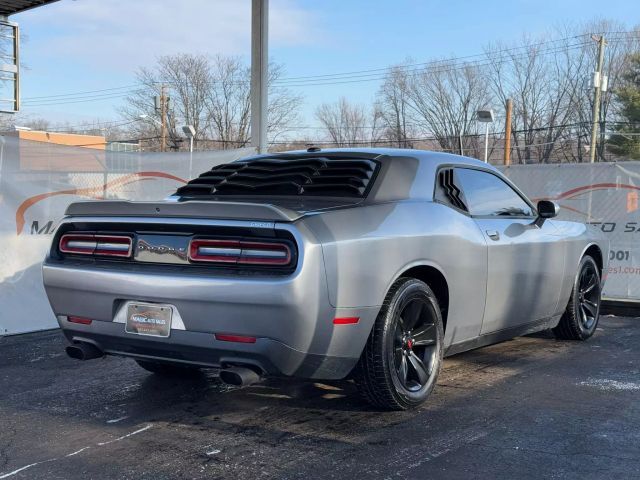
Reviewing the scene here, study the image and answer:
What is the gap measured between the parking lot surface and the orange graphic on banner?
3836 millimetres

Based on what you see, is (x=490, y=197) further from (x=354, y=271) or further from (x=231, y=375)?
(x=231, y=375)

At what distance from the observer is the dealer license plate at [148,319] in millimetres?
3809

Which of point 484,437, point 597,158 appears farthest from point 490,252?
point 597,158

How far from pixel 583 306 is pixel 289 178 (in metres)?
3.50

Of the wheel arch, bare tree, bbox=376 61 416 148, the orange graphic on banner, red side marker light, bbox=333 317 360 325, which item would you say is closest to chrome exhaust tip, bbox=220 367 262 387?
red side marker light, bbox=333 317 360 325

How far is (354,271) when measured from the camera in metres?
3.78

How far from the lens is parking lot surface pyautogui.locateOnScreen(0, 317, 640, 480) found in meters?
3.47

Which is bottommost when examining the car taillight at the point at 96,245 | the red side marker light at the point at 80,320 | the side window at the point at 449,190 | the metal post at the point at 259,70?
the red side marker light at the point at 80,320

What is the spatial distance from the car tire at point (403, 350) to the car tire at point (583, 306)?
2.50 m

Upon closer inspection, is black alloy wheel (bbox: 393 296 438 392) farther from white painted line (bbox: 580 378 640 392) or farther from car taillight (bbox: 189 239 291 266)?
white painted line (bbox: 580 378 640 392)

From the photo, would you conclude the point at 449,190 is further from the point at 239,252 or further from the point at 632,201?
the point at 632,201

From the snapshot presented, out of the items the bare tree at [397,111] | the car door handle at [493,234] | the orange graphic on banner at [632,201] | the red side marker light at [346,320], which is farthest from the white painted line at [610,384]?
the bare tree at [397,111]

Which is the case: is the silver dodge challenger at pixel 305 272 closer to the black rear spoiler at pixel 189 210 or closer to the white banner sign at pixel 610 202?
the black rear spoiler at pixel 189 210

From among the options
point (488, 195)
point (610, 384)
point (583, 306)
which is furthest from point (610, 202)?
point (610, 384)
